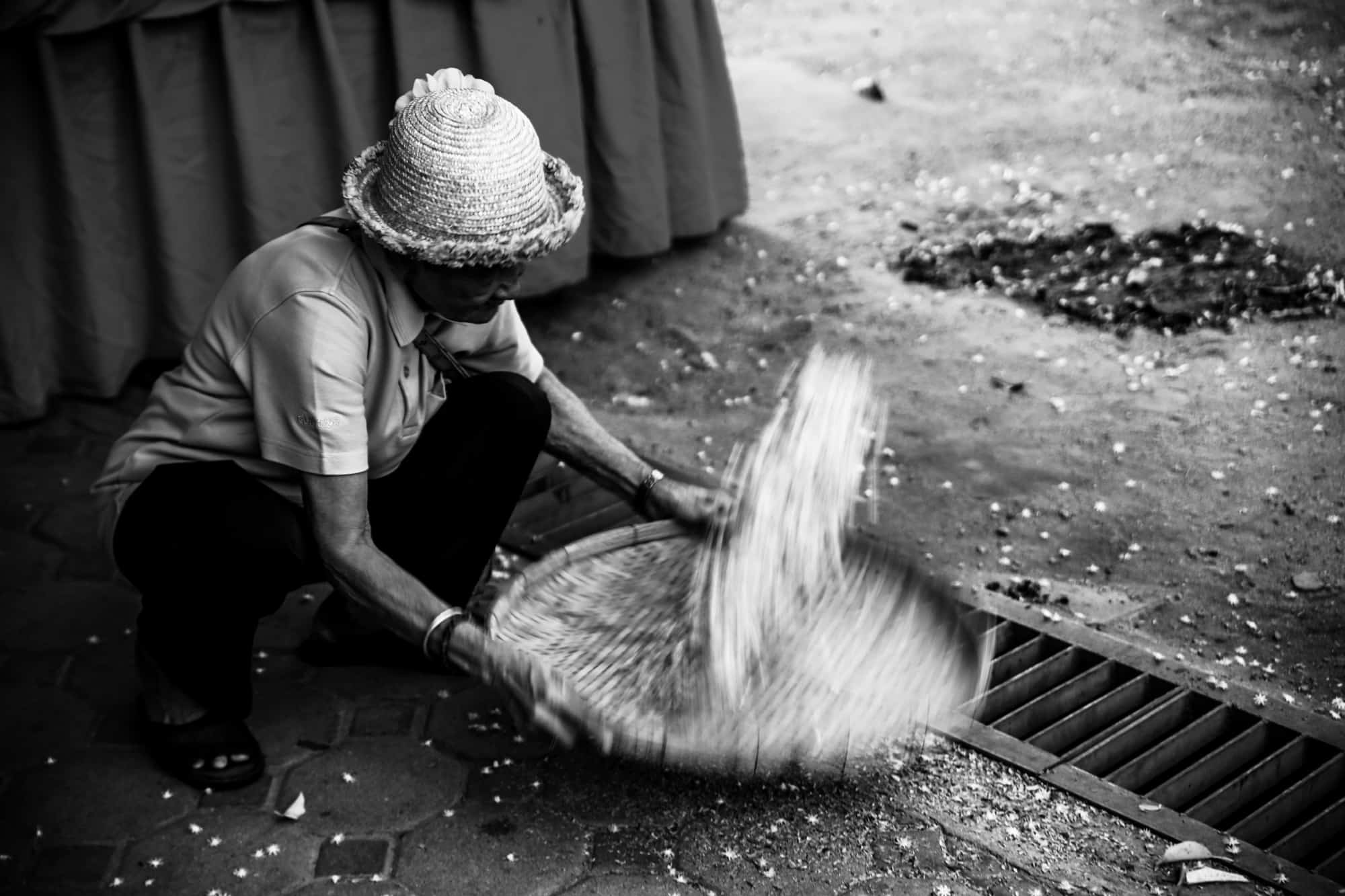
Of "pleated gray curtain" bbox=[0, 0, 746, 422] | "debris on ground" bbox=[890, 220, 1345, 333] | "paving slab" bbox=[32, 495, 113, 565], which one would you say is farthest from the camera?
"debris on ground" bbox=[890, 220, 1345, 333]

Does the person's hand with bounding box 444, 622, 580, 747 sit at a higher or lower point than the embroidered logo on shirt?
lower

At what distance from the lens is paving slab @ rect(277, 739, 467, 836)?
2.34 metres

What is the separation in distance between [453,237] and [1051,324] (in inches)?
106

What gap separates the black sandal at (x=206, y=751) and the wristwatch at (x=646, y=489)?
2.65ft

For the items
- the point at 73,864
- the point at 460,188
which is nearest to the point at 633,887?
the point at 73,864

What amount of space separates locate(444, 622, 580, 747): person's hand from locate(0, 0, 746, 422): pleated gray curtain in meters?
2.09

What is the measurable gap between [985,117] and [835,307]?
A: 1.90 meters

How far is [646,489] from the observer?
8.23ft

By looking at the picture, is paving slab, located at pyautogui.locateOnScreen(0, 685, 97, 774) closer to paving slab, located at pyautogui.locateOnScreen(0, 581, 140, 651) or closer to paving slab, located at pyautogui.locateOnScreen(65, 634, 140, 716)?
paving slab, located at pyautogui.locateOnScreen(65, 634, 140, 716)

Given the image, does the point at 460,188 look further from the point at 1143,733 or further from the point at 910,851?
the point at 1143,733

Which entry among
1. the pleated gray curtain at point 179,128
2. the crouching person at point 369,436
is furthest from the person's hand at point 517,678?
the pleated gray curtain at point 179,128

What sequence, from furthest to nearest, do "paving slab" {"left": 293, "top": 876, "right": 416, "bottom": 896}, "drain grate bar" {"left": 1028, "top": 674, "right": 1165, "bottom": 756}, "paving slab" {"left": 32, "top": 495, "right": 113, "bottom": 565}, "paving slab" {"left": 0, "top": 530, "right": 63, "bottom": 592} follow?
"paving slab" {"left": 32, "top": 495, "right": 113, "bottom": 565} < "paving slab" {"left": 0, "top": 530, "right": 63, "bottom": 592} < "drain grate bar" {"left": 1028, "top": 674, "right": 1165, "bottom": 756} < "paving slab" {"left": 293, "top": 876, "right": 416, "bottom": 896}

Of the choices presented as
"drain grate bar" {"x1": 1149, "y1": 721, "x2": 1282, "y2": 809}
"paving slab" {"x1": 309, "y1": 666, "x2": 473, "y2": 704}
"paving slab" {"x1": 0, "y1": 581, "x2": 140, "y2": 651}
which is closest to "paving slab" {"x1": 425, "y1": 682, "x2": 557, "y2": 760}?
"paving slab" {"x1": 309, "y1": 666, "x2": 473, "y2": 704}

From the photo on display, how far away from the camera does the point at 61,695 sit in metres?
2.67
